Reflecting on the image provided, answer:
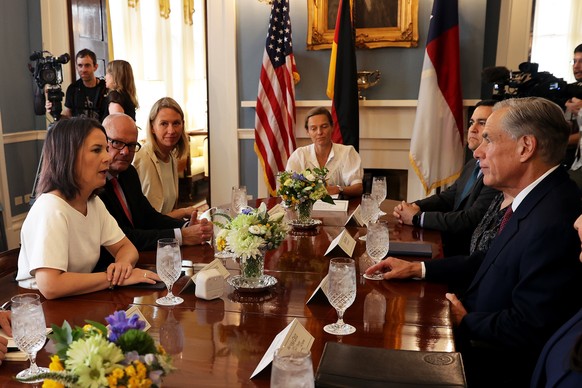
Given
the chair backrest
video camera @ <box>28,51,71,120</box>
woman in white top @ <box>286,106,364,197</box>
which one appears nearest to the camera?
the chair backrest

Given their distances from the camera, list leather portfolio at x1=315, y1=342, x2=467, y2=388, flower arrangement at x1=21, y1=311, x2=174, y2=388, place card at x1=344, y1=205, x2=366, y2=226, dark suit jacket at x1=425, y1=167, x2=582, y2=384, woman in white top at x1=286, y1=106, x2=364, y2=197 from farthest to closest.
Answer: woman in white top at x1=286, y1=106, x2=364, y2=197
place card at x1=344, y1=205, x2=366, y2=226
dark suit jacket at x1=425, y1=167, x2=582, y2=384
leather portfolio at x1=315, y1=342, x2=467, y2=388
flower arrangement at x1=21, y1=311, x2=174, y2=388

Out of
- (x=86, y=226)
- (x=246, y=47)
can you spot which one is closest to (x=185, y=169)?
(x=246, y=47)

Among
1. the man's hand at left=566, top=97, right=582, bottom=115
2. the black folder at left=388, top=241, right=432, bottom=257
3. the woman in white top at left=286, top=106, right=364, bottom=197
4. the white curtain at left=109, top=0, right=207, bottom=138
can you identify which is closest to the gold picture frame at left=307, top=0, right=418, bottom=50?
the woman in white top at left=286, top=106, right=364, bottom=197

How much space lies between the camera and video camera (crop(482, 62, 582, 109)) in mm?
3240

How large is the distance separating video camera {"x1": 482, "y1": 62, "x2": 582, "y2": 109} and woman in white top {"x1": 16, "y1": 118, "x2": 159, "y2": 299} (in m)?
2.72

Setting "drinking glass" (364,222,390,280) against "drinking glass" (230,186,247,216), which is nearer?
"drinking glass" (364,222,390,280)

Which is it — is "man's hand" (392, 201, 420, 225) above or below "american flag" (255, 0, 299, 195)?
below

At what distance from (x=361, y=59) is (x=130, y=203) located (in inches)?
112

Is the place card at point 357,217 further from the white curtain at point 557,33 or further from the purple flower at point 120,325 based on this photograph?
the white curtain at point 557,33

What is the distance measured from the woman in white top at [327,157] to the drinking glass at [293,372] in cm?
266

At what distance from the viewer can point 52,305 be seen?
149 centimetres

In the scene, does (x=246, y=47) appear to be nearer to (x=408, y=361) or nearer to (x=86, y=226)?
(x=86, y=226)

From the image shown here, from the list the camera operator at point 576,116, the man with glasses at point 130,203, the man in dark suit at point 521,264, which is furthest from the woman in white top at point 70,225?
the camera operator at point 576,116

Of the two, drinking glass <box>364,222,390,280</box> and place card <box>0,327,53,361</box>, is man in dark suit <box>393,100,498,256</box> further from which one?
place card <box>0,327,53,361</box>
